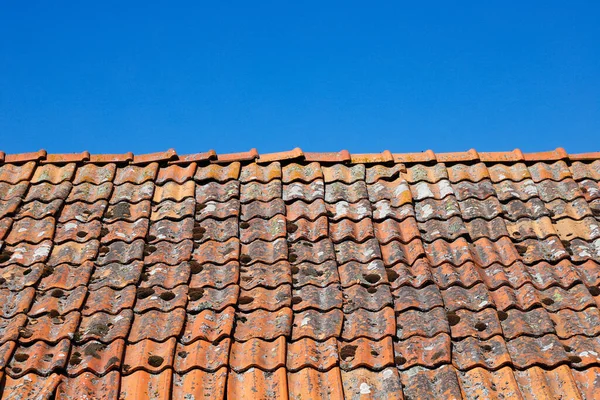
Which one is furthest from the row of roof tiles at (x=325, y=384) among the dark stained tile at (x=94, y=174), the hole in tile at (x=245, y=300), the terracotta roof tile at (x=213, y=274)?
the dark stained tile at (x=94, y=174)

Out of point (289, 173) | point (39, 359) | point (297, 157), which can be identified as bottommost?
point (39, 359)

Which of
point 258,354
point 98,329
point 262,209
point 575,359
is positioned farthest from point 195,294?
point 575,359

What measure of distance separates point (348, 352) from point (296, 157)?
2.75 metres

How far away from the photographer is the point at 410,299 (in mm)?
4586

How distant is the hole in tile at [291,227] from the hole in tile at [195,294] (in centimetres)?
102

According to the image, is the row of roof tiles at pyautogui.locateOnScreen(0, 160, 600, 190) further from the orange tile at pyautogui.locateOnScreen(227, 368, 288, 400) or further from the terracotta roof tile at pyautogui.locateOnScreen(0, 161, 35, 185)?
the orange tile at pyautogui.locateOnScreen(227, 368, 288, 400)

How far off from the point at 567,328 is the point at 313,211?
2158 millimetres

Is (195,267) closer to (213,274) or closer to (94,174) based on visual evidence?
(213,274)

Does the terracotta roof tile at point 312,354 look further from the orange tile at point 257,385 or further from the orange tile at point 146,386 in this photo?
the orange tile at point 146,386

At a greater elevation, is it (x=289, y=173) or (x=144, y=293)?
(x=289, y=173)

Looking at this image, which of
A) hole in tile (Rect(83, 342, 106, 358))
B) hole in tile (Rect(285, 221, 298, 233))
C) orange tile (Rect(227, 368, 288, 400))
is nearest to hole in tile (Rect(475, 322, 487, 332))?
orange tile (Rect(227, 368, 288, 400))

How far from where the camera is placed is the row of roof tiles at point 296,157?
653 centimetres

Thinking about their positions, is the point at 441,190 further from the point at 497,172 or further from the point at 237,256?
the point at 237,256

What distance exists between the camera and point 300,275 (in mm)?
4906
